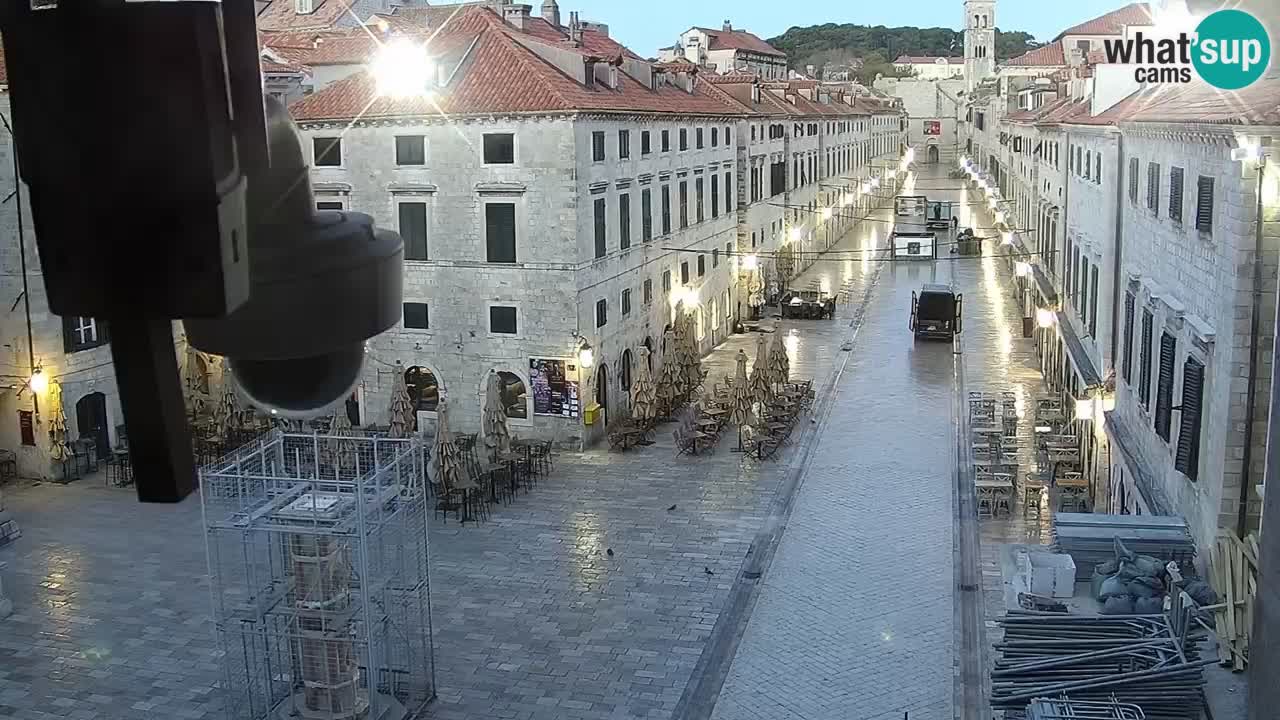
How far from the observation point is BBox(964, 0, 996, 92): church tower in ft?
389

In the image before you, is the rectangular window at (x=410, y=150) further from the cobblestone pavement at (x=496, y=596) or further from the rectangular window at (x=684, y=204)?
the rectangular window at (x=684, y=204)

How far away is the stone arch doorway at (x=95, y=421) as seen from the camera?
26297 mm

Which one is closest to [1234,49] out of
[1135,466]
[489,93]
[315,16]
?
[1135,466]

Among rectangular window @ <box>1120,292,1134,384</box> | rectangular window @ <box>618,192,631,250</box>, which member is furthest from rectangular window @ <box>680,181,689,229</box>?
rectangular window @ <box>1120,292,1134,384</box>

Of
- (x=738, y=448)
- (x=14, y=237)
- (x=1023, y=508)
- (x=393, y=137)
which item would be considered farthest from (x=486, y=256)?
(x=1023, y=508)

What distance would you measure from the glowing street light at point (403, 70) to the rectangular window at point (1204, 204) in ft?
60.7

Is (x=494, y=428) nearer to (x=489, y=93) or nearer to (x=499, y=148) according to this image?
(x=499, y=148)

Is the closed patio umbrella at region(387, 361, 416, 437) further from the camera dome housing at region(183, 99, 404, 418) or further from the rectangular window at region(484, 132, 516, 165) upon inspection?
the camera dome housing at region(183, 99, 404, 418)

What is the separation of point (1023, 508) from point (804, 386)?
9.47 m

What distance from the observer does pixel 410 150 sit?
28156 millimetres

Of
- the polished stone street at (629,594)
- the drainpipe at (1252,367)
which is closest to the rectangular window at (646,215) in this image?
the polished stone street at (629,594)

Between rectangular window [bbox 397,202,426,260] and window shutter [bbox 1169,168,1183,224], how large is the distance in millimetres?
17157

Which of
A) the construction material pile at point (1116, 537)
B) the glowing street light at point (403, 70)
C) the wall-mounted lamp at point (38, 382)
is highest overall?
the glowing street light at point (403, 70)

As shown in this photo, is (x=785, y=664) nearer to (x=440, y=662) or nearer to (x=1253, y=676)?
(x=440, y=662)
